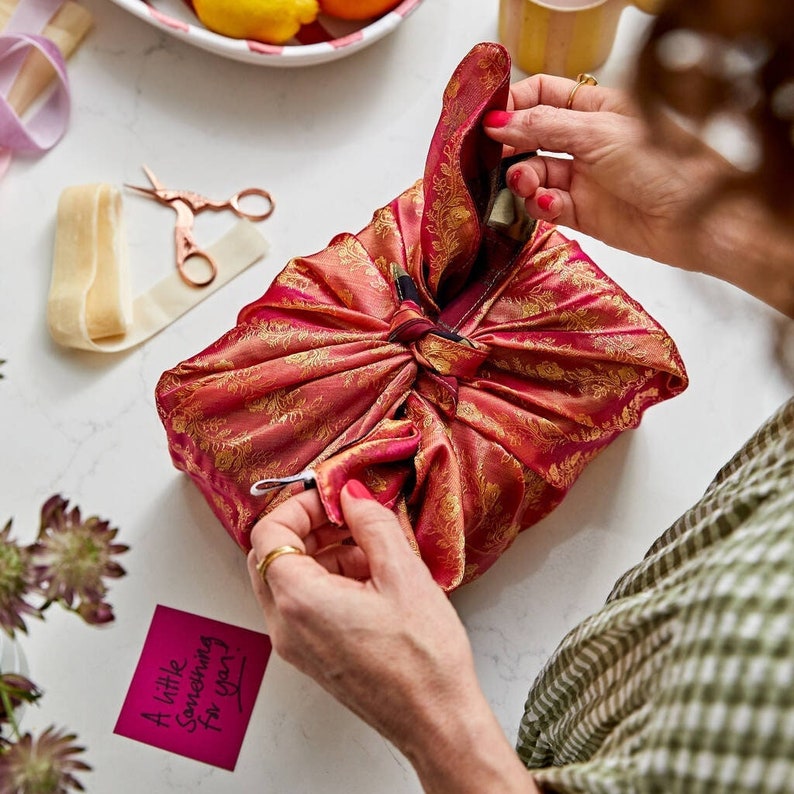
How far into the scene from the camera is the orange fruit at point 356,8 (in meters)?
0.88

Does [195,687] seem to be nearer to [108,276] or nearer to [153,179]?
[108,276]

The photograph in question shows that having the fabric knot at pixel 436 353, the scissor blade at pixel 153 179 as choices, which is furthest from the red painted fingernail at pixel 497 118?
the scissor blade at pixel 153 179

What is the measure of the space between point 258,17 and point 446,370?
421 millimetres

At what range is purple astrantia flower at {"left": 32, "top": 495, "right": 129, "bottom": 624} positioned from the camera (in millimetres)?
383

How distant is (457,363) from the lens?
69 centimetres

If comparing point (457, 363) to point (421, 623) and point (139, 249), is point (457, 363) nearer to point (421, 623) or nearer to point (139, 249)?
point (421, 623)

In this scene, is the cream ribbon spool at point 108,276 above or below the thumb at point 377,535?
above

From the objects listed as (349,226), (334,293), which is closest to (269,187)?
(349,226)

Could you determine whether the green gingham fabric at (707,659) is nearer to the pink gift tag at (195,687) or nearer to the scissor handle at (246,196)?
the pink gift tag at (195,687)

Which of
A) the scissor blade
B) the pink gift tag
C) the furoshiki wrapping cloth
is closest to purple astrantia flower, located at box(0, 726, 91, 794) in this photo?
the furoshiki wrapping cloth

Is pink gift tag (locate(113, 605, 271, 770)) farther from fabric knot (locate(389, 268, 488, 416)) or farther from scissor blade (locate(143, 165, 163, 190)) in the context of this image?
scissor blade (locate(143, 165, 163, 190))

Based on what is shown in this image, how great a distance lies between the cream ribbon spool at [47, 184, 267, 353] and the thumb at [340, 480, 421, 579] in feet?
1.29

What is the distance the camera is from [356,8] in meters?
0.89

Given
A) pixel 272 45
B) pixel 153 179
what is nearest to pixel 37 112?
pixel 153 179
